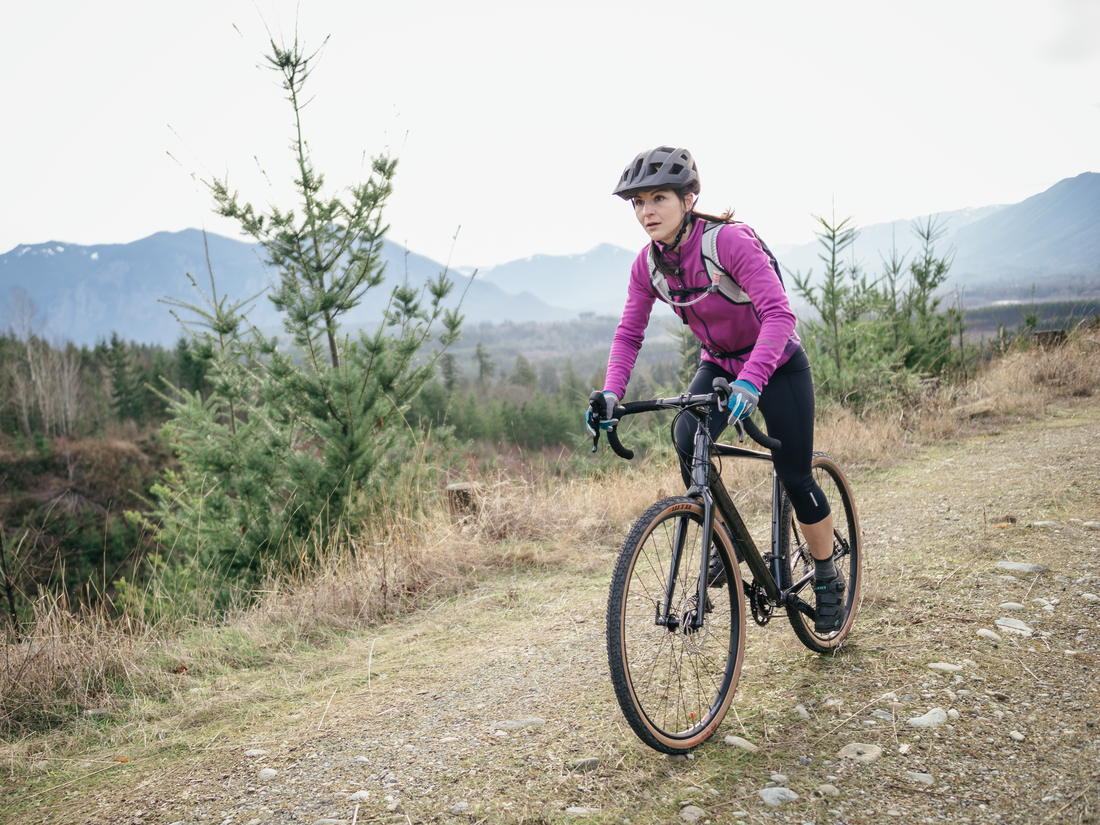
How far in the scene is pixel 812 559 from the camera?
3059mm

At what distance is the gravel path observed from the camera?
6.84 feet

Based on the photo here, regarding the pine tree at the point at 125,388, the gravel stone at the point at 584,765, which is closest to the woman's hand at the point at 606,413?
the gravel stone at the point at 584,765

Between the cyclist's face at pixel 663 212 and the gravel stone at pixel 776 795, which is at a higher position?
the cyclist's face at pixel 663 212

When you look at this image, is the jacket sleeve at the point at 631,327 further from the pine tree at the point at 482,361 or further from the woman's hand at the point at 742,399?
the pine tree at the point at 482,361

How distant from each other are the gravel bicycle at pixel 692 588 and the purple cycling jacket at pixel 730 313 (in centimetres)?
28

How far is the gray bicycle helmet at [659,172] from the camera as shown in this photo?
2527 mm

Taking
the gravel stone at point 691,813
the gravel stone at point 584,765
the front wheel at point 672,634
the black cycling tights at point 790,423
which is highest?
the black cycling tights at point 790,423

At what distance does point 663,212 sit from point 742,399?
89cm

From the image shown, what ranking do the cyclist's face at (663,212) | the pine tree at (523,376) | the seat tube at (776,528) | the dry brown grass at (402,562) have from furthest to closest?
the pine tree at (523,376) → the dry brown grass at (402,562) → the seat tube at (776,528) → the cyclist's face at (663,212)

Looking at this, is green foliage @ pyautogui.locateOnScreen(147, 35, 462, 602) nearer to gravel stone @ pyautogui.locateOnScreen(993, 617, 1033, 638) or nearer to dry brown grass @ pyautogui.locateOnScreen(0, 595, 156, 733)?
dry brown grass @ pyautogui.locateOnScreen(0, 595, 156, 733)

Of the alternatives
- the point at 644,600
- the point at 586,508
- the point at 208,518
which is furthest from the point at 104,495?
the point at 644,600

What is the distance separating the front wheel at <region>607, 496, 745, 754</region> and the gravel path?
0.45 feet

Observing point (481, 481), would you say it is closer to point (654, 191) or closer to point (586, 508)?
point (586, 508)

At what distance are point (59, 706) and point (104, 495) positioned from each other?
1832 inches
